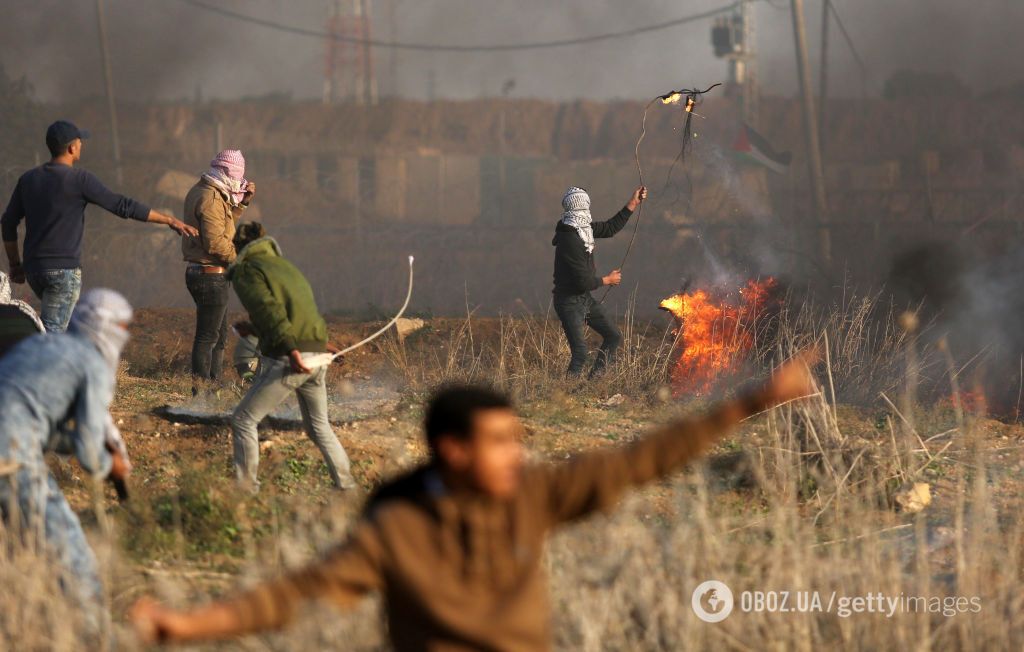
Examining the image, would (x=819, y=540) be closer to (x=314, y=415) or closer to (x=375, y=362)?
(x=314, y=415)

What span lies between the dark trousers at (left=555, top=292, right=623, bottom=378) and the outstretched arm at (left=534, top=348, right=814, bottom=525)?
23.9 feet

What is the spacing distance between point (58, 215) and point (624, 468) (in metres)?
5.91

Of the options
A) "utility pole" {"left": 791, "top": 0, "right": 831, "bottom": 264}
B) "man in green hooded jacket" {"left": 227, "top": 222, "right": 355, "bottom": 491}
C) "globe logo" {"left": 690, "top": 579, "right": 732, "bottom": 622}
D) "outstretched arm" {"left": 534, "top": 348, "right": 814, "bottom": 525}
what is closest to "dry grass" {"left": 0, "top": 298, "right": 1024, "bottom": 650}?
"globe logo" {"left": 690, "top": 579, "right": 732, "bottom": 622}

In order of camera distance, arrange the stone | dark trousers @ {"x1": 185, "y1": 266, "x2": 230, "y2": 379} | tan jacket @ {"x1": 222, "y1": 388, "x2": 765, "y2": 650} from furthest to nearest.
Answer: dark trousers @ {"x1": 185, "y1": 266, "x2": 230, "y2": 379}
the stone
tan jacket @ {"x1": 222, "y1": 388, "x2": 765, "y2": 650}

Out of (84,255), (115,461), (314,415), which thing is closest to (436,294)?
(84,255)

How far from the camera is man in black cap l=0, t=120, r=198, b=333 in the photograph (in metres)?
8.16

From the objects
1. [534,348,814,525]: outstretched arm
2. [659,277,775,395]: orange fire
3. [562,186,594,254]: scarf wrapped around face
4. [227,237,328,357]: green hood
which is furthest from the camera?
[659,277,775,395]: orange fire

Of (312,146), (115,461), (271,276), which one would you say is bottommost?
(115,461)

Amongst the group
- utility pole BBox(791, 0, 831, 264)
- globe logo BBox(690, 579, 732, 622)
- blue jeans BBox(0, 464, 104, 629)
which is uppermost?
utility pole BBox(791, 0, 831, 264)

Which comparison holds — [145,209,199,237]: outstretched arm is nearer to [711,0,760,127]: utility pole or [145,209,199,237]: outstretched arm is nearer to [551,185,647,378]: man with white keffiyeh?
[551,185,647,378]: man with white keffiyeh

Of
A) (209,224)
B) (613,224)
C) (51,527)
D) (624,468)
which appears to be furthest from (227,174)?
(624,468)

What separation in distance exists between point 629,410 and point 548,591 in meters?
5.31

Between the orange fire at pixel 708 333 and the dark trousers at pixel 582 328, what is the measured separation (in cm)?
70

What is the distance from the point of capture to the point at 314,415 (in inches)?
274
